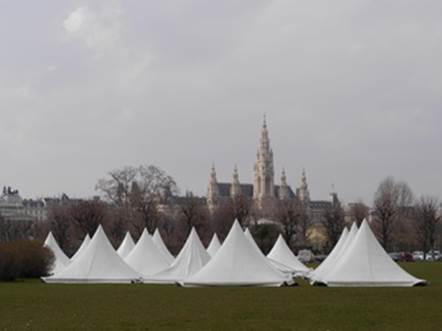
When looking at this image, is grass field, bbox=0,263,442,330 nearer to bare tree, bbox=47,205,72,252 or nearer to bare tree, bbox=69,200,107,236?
bare tree, bbox=69,200,107,236

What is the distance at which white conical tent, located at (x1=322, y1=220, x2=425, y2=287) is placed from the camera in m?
31.7

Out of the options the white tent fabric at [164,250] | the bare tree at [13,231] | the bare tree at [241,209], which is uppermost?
the bare tree at [241,209]

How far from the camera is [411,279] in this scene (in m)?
31.7

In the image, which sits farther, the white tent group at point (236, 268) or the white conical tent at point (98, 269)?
the white conical tent at point (98, 269)

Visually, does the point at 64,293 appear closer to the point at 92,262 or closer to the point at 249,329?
the point at 92,262

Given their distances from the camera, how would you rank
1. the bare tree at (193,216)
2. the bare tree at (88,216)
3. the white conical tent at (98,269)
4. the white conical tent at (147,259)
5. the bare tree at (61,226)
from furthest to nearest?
the bare tree at (193,216)
the bare tree at (61,226)
the bare tree at (88,216)
the white conical tent at (147,259)
the white conical tent at (98,269)

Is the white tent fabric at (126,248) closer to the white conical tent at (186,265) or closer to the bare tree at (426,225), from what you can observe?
the white conical tent at (186,265)

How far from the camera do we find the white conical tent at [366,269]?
1248 inches

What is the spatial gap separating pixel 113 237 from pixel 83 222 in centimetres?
477

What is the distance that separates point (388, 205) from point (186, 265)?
53.3m

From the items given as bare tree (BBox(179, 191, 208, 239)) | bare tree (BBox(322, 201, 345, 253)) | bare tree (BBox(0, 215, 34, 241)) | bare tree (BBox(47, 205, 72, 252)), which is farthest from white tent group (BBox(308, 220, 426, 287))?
bare tree (BBox(0, 215, 34, 241))

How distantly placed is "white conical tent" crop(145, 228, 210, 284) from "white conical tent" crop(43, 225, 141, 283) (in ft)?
3.87

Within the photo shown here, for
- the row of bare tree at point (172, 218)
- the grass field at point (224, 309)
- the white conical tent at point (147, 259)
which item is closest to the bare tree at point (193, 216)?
the row of bare tree at point (172, 218)

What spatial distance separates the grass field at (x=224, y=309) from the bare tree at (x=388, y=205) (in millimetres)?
58968
